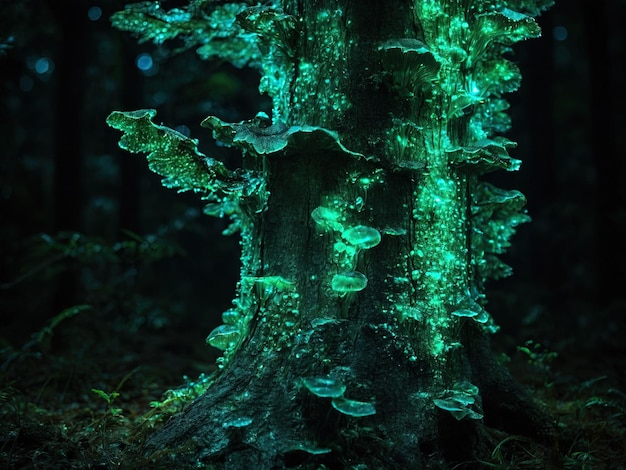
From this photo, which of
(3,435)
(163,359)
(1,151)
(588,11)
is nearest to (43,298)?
(1,151)

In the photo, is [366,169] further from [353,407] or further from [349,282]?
[353,407]

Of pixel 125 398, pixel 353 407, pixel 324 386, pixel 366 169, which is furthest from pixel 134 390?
pixel 366 169

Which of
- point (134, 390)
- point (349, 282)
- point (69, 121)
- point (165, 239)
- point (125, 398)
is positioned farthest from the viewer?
point (165, 239)

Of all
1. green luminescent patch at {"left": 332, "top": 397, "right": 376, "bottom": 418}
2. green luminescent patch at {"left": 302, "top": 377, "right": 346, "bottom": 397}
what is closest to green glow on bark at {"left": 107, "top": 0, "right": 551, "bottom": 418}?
green luminescent patch at {"left": 302, "top": 377, "right": 346, "bottom": 397}

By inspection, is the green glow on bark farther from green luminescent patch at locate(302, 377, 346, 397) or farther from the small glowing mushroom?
green luminescent patch at locate(302, 377, 346, 397)

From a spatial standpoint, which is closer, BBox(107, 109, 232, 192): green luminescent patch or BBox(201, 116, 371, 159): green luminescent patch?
BBox(201, 116, 371, 159): green luminescent patch

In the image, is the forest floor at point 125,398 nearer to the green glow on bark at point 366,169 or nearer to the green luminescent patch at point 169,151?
the green glow on bark at point 366,169
